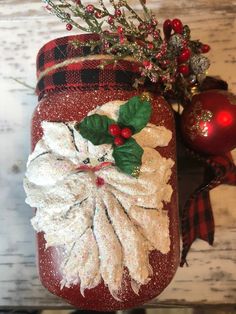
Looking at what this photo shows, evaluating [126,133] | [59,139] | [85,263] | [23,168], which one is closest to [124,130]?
[126,133]

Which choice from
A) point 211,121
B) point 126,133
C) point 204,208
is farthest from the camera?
point 204,208

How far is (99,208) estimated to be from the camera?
2.56 feet

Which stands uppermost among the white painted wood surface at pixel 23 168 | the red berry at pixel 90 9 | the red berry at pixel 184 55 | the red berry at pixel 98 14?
the red berry at pixel 90 9

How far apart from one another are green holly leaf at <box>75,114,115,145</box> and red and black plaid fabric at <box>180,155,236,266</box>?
255mm

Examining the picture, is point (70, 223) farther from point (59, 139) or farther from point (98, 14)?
point (98, 14)

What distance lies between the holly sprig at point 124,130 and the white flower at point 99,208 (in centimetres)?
2

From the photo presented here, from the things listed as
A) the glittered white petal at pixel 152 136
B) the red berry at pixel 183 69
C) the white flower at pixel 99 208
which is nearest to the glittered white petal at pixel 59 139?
the white flower at pixel 99 208

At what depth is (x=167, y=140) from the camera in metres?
0.82

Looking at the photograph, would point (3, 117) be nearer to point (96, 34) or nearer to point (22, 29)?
point (22, 29)

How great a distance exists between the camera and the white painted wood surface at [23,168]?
103 cm

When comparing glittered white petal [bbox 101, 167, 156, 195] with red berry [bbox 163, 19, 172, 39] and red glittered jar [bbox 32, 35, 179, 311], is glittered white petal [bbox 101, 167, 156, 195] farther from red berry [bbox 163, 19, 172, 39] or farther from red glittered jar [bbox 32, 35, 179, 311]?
red berry [bbox 163, 19, 172, 39]

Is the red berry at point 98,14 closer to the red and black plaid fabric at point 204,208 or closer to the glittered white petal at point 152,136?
the glittered white petal at point 152,136

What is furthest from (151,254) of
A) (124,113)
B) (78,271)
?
(124,113)

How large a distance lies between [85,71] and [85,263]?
0.32 meters
